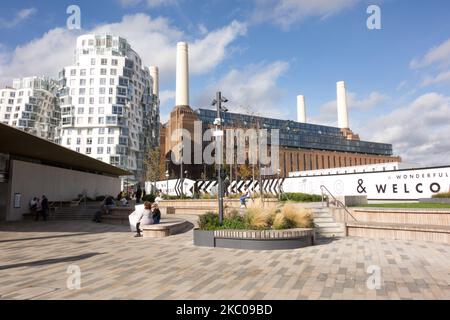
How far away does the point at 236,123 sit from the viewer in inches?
1567

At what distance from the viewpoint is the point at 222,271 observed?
754cm

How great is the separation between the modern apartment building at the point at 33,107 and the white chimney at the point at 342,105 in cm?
9623

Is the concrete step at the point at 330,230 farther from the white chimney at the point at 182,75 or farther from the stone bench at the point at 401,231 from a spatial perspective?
the white chimney at the point at 182,75

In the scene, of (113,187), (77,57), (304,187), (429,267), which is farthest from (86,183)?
(77,57)

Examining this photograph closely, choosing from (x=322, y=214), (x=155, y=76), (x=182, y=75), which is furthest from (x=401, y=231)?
(x=155, y=76)

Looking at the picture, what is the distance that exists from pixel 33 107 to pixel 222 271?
362ft

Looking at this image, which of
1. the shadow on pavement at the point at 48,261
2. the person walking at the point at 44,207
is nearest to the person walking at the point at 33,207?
the person walking at the point at 44,207

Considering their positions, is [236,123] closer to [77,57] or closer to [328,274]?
[328,274]

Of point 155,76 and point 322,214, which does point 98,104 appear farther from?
point 322,214

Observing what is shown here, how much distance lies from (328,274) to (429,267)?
2590 millimetres

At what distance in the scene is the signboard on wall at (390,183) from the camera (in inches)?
1051

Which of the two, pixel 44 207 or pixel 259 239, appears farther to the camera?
pixel 44 207

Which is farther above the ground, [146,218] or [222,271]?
[146,218]

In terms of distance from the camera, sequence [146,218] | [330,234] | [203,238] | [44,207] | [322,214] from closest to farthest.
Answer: [203,238] < [330,234] < [146,218] < [322,214] < [44,207]
